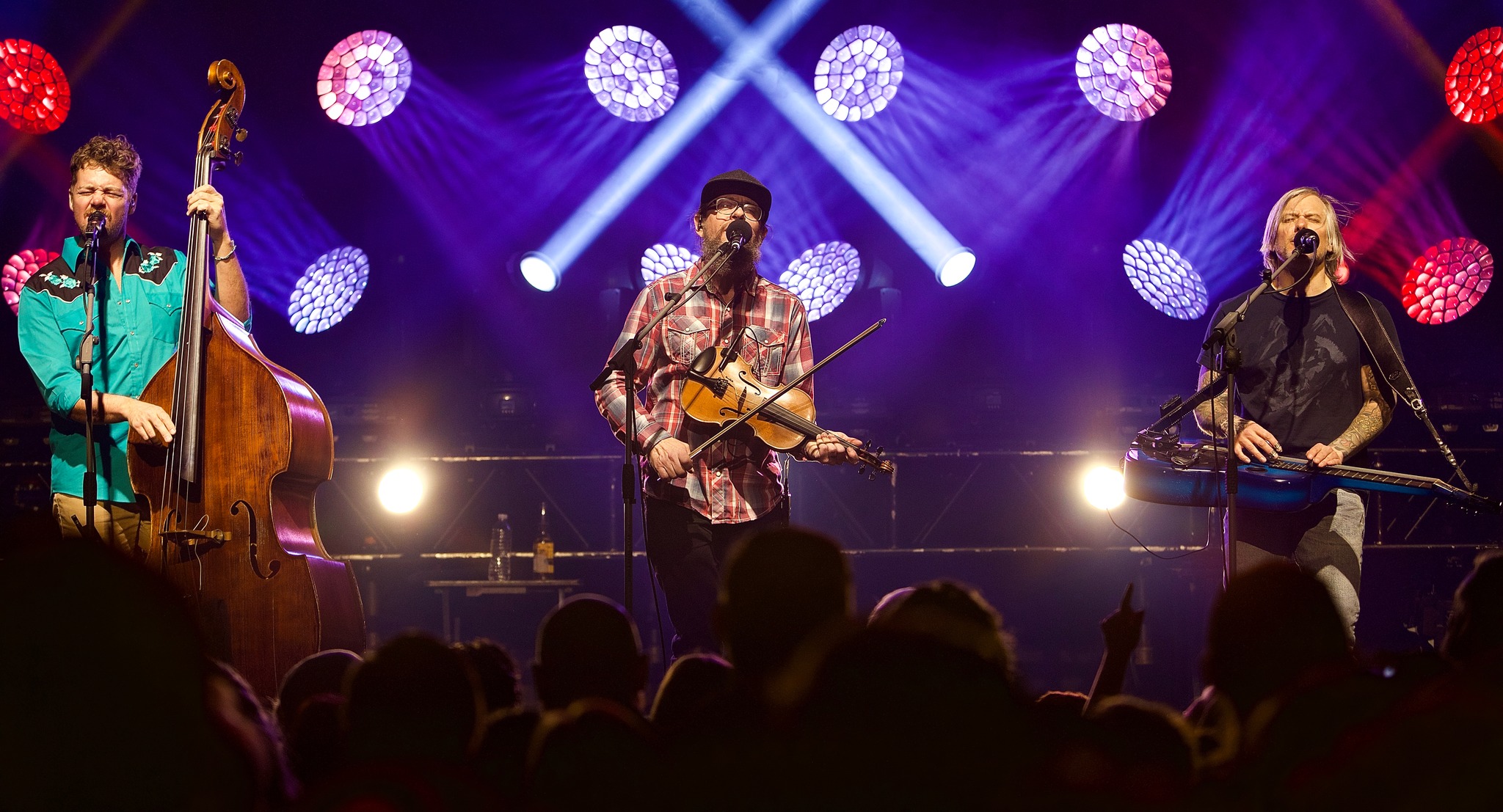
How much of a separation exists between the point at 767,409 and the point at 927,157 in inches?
271

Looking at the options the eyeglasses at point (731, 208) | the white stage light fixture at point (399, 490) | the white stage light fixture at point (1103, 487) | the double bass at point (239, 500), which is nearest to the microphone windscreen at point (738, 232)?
the eyeglasses at point (731, 208)

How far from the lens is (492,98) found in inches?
388

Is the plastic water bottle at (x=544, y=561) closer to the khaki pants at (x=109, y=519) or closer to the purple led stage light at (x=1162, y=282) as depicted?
the khaki pants at (x=109, y=519)

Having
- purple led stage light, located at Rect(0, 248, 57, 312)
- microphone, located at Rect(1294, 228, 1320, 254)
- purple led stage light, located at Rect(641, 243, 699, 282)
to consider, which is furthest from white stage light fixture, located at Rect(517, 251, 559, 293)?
microphone, located at Rect(1294, 228, 1320, 254)

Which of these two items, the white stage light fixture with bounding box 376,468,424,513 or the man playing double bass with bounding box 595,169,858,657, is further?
the white stage light fixture with bounding box 376,468,424,513

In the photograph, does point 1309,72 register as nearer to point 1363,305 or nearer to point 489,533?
point 1363,305

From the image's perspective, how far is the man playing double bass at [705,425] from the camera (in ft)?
12.3

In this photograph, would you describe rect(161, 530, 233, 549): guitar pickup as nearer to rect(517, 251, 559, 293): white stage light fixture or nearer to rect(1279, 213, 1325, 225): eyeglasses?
rect(1279, 213, 1325, 225): eyeglasses

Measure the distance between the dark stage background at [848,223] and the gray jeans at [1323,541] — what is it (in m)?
4.47

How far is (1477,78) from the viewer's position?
29.6ft

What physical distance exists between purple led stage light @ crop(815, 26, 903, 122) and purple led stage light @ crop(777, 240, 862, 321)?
1.39 metres

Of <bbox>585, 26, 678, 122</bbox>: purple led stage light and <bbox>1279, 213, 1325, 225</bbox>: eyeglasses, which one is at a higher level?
<bbox>585, 26, 678, 122</bbox>: purple led stage light

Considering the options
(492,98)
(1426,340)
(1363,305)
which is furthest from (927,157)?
(1363,305)

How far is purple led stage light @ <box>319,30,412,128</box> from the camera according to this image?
383 inches
